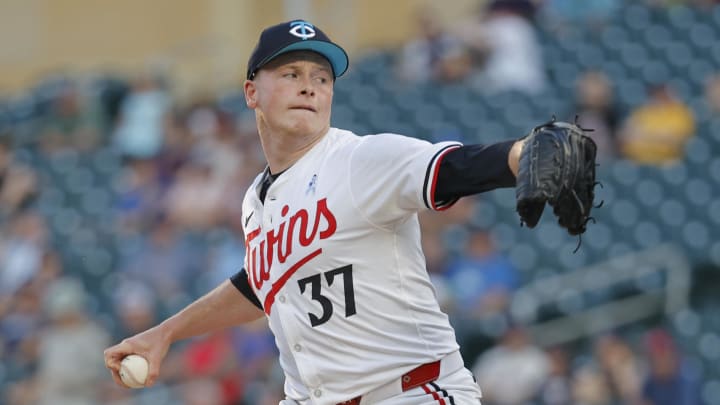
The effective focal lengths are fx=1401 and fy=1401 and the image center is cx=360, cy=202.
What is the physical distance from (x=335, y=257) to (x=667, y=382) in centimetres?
465

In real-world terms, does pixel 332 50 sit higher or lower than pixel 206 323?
higher

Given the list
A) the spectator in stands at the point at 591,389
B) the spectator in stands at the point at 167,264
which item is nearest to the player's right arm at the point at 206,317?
the spectator in stands at the point at 591,389

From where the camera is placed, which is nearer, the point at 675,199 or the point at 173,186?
the point at 675,199

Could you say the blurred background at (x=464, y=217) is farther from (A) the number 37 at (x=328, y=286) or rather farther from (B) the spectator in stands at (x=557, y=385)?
(A) the number 37 at (x=328, y=286)

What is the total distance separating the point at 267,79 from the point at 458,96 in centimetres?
829

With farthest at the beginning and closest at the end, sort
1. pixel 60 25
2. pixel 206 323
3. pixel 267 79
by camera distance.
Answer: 1. pixel 60 25
2. pixel 206 323
3. pixel 267 79

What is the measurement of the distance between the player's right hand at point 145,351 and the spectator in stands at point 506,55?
7.98 m

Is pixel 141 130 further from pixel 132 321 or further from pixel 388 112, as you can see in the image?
pixel 132 321

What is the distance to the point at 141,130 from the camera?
43.3 ft

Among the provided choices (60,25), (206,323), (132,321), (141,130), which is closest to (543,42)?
(141,130)

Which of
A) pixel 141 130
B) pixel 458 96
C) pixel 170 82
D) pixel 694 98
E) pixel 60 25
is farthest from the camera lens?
pixel 60 25

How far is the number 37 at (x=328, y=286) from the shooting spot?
3.85 meters

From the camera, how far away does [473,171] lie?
340 cm

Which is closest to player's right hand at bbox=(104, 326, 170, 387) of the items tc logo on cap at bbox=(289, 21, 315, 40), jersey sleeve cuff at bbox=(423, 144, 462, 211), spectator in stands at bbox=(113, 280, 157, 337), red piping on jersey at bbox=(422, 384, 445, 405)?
red piping on jersey at bbox=(422, 384, 445, 405)
